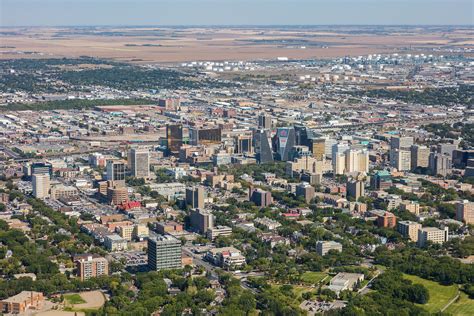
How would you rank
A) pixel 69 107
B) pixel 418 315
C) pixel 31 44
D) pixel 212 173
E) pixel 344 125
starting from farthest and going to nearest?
pixel 31 44, pixel 69 107, pixel 344 125, pixel 212 173, pixel 418 315

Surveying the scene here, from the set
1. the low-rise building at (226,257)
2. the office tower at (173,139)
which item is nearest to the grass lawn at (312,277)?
the low-rise building at (226,257)

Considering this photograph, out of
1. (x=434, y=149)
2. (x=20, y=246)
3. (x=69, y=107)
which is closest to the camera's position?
(x=20, y=246)

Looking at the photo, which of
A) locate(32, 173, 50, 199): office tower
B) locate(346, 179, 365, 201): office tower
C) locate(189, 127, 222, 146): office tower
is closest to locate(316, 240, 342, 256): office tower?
locate(346, 179, 365, 201): office tower

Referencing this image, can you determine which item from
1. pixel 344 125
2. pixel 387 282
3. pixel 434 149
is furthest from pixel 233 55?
pixel 387 282

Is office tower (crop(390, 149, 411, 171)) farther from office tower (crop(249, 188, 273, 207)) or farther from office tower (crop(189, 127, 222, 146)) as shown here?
office tower (crop(189, 127, 222, 146))

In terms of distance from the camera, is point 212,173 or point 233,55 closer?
point 212,173

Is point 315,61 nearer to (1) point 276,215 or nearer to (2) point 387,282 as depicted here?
(1) point 276,215
